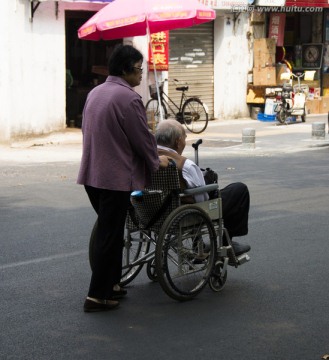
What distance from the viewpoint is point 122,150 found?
6.46 meters

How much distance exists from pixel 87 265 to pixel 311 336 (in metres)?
2.66

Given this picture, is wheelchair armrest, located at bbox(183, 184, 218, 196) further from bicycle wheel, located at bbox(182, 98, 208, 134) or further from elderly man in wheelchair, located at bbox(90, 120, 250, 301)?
bicycle wheel, located at bbox(182, 98, 208, 134)

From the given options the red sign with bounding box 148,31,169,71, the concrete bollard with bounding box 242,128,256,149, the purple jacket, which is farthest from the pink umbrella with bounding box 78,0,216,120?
the purple jacket

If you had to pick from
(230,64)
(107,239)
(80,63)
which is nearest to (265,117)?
(230,64)

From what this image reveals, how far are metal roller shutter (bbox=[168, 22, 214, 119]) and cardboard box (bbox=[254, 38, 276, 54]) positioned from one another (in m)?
1.19

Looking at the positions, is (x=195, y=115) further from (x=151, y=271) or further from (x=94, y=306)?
(x=94, y=306)

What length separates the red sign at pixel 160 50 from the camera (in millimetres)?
22594

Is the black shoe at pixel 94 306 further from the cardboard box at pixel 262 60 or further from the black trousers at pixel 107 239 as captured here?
A: the cardboard box at pixel 262 60

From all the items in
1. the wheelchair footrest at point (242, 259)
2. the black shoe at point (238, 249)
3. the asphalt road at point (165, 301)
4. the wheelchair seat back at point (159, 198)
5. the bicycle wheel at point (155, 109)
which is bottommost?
the asphalt road at point (165, 301)

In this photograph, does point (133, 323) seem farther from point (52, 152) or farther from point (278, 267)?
point (52, 152)

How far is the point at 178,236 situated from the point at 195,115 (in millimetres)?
15271

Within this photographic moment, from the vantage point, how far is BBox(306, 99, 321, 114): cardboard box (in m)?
27.1

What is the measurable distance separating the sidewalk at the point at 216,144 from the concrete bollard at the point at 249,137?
60 millimetres

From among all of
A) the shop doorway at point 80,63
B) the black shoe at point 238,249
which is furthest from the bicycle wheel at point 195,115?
the black shoe at point 238,249
